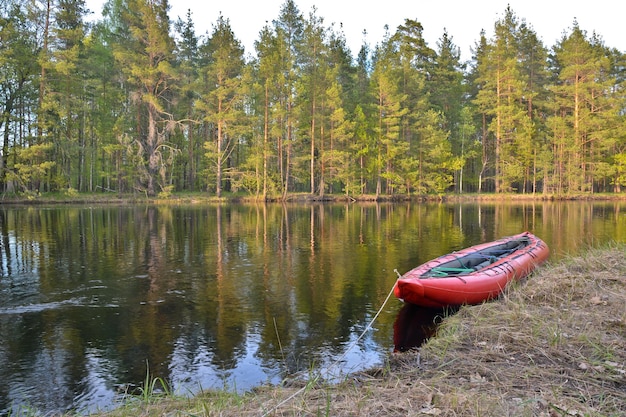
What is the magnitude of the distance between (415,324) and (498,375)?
3639 mm

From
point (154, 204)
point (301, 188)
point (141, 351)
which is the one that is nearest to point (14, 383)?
point (141, 351)

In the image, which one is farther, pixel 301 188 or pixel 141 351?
pixel 301 188

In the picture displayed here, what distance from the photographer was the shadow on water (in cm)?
756

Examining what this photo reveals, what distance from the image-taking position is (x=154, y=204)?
39719 mm

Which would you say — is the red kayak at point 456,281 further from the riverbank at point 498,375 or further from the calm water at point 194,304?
the riverbank at point 498,375

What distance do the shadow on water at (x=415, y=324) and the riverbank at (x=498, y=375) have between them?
0.37m

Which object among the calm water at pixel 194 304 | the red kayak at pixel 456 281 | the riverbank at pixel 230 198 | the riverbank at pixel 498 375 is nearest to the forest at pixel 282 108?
the riverbank at pixel 230 198

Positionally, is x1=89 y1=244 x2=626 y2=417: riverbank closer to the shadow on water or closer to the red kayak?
the shadow on water

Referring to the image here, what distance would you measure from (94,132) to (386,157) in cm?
2723

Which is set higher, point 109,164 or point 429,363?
point 109,164

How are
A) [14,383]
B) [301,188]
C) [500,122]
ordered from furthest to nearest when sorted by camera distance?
A: [301,188] < [500,122] < [14,383]

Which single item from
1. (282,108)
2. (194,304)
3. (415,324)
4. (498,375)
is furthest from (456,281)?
(282,108)

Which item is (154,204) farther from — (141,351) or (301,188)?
(141,351)

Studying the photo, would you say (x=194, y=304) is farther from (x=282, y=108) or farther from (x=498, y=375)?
(x=282, y=108)
